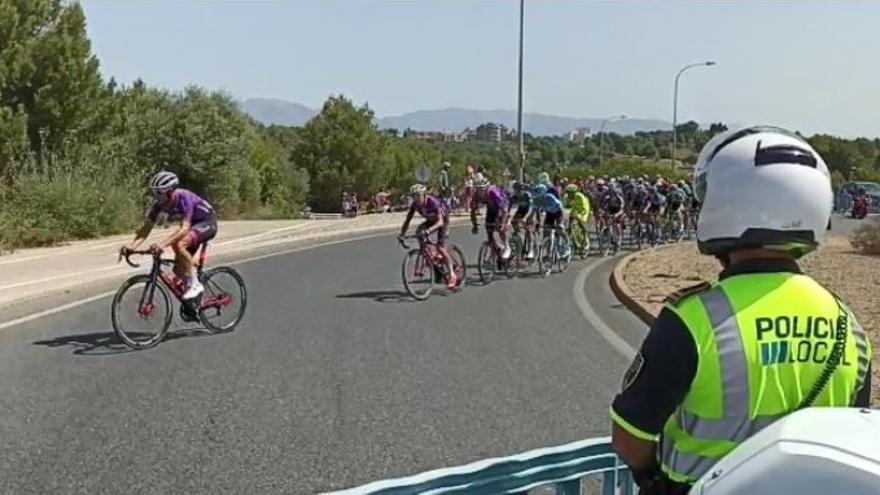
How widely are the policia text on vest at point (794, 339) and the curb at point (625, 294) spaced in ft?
28.2

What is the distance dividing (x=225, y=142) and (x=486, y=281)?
79.6 ft

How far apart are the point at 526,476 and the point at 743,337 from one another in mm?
1513

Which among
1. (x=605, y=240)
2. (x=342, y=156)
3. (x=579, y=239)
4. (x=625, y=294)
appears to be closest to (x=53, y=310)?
(x=625, y=294)

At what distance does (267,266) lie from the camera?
20031 millimetres

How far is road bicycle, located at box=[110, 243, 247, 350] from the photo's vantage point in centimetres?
1080

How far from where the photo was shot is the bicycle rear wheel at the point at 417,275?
15.1 m

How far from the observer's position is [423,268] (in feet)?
51.4

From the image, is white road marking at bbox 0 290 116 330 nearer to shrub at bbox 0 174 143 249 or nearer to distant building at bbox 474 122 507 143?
shrub at bbox 0 174 143 249

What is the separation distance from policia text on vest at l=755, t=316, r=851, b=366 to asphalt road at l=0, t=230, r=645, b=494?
4107 mm

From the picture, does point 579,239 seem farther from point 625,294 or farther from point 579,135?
point 579,135

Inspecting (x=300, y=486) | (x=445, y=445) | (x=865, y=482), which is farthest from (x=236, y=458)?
(x=865, y=482)

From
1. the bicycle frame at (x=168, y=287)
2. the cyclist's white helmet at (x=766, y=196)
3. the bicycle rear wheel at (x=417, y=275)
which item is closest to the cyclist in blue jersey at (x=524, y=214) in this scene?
the bicycle rear wheel at (x=417, y=275)

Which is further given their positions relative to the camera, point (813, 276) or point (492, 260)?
point (813, 276)

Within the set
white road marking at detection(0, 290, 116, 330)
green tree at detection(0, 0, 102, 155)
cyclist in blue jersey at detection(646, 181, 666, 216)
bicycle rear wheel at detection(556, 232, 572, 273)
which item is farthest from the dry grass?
green tree at detection(0, 0, 102, 155)
